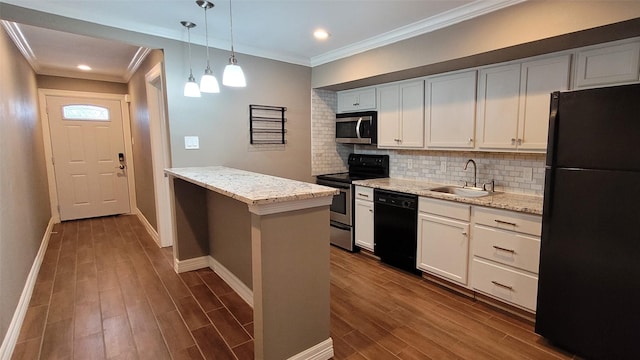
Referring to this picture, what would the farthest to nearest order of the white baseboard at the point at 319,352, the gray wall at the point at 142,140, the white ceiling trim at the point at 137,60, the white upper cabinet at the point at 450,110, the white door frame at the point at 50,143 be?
the white door frame at the point at 50,143, the gray wall at the point at 142,140, the white ceiling trim at the point at 137,60, the white upper cabinet at the point at 450,110, the white baseboard at the point at 319,352

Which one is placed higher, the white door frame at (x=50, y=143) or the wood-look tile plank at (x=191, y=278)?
the white door frame at (x=50, y=143)

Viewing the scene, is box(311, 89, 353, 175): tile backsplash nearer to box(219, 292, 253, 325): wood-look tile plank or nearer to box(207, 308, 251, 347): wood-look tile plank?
box(219, 292, 253, 325): wood-look tile plank

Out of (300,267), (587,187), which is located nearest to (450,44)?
(587,187)

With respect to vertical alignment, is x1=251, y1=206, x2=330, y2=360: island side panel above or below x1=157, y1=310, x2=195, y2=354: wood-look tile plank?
above

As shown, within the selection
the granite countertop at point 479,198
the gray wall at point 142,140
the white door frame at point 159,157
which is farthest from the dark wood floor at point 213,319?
the gray wall at point 142,140

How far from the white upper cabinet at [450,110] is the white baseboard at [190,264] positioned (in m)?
2.66

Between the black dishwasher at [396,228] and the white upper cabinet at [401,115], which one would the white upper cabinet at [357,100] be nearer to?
the white upper cabinet at [401,115]

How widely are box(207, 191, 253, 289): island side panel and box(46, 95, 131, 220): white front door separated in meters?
3.40

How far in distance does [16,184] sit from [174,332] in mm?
1918

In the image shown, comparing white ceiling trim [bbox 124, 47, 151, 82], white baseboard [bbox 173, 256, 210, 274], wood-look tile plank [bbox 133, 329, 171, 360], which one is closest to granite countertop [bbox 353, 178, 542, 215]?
white baseboard [bbox 173, 256, 210, 274]

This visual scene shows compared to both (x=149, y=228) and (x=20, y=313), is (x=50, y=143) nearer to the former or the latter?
(x=149, y=228)

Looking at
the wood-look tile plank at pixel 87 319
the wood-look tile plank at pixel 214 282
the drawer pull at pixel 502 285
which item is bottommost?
the wood-look tile plank at pixel 87 319

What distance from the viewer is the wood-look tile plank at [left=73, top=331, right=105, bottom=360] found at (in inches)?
78.1

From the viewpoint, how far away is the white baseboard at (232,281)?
8.65 ft
